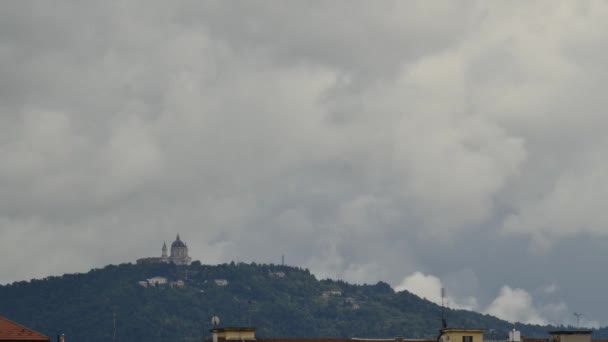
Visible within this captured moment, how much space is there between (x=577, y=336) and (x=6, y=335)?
231 ft

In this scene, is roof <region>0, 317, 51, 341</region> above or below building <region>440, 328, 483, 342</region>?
below

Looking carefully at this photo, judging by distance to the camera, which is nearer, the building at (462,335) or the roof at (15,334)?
the roof at (15,334)

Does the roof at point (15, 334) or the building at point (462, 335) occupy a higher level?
the building at point (462, 335)

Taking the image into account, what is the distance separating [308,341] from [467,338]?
55.9ft

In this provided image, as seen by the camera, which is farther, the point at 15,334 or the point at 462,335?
the point at 462,335

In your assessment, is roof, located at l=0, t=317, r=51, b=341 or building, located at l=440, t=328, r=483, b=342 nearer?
roof, located at l=0, t=317, r=51, b=341

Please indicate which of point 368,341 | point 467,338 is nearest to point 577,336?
point 467,338

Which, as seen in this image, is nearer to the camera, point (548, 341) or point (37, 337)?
point (37, 337)

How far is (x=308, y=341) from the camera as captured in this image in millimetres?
149750

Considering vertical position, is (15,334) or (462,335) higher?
(462,335)

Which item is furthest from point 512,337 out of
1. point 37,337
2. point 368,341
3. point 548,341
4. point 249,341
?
point 37,337

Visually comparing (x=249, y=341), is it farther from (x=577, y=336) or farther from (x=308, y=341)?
(x=577, y=336)

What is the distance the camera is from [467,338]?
15050 centimetres

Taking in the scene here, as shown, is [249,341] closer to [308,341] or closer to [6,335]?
[308,341]
